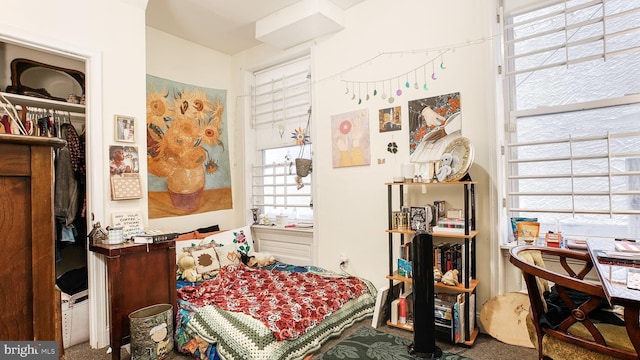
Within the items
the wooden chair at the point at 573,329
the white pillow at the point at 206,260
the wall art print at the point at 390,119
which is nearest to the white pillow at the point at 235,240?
the white pillow at the point at 206,260

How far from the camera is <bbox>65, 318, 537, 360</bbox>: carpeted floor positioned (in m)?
2.12

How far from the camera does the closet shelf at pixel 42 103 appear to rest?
2.56 meters

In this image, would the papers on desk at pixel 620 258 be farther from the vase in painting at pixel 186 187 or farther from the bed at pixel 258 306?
the vase in painting at pixel 186 187

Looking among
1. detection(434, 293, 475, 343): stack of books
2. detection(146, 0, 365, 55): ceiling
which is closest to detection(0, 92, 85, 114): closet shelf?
detection(146, 0, 365, 55): ceiling

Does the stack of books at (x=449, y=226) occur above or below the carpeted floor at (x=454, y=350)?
above

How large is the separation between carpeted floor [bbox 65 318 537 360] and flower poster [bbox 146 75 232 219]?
141 centimetres

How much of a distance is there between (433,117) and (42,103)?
3.19 metres

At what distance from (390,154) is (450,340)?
1.51 meters

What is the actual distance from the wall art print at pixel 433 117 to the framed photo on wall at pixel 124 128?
2311 mm

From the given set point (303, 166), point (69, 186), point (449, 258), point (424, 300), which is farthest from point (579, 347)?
point (69, 186)

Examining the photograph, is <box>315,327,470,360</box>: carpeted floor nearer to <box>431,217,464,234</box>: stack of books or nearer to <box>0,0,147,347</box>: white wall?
<box>431,217,464,234</box>: stack of books

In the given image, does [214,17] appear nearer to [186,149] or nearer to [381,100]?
[186,149]

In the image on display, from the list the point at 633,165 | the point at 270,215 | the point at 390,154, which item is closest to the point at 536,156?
the point at 633,165

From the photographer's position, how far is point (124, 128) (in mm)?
2668
